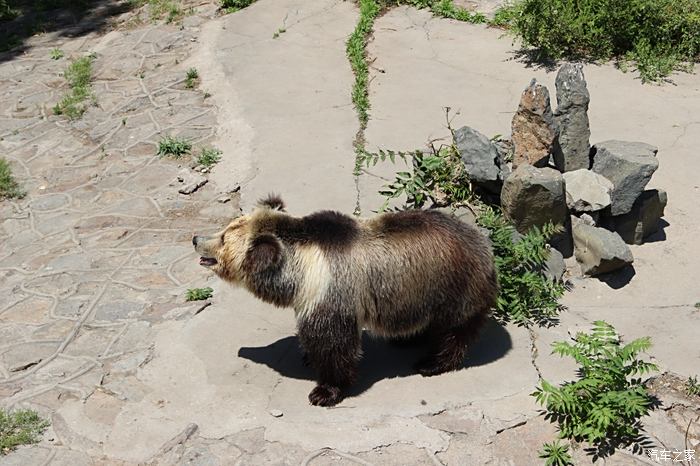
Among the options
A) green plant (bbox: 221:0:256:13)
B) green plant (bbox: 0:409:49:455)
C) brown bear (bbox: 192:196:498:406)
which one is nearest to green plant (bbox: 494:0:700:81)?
green plant (bbox: 221:0:256:13)

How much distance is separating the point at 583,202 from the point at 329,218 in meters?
2.58

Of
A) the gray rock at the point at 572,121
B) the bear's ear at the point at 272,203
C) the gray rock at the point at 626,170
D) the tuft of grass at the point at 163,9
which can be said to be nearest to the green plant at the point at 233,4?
the tuft of grass at the point at 163,9

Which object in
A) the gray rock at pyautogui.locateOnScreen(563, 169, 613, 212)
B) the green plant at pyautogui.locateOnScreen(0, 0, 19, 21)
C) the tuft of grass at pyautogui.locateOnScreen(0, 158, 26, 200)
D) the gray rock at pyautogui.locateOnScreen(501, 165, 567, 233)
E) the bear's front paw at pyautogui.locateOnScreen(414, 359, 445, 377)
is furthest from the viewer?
the green plant at pyautogui.locateOnScreen(0, 0, 19, 21)

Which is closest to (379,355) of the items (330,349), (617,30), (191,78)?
(330,349)

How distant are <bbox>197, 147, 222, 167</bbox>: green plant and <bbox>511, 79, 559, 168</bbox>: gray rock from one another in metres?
3.52

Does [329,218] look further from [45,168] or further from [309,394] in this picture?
[45,168]

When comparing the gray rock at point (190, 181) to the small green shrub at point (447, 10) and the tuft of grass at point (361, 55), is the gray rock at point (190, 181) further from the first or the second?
the small green shrub at point (447, 10)

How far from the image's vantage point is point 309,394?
5.61m

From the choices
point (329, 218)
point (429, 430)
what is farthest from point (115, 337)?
point (429, 430)

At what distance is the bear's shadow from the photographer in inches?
231

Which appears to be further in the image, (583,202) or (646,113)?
(646,113)

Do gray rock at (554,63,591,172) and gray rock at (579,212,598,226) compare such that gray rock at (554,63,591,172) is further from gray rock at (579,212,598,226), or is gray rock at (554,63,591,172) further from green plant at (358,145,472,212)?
green plant at (358,145,472,212)

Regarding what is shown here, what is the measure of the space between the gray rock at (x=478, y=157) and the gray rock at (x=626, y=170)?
3.16ft

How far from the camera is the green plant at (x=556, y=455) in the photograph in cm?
495
